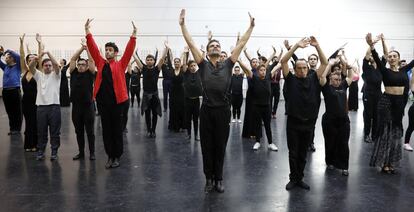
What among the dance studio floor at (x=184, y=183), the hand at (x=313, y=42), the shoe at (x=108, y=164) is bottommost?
the dance studio floor at (x=184, y=183)

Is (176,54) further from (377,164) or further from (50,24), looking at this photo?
(377,164)

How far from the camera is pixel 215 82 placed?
12.8 feet

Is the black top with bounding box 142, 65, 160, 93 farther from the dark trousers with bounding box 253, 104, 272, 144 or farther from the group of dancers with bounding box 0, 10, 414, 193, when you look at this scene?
the dark trousers with bounding box 253, 104, 272, 144

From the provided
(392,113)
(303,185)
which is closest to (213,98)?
(303,185)

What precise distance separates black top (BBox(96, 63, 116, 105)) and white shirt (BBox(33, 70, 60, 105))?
0.81 meters

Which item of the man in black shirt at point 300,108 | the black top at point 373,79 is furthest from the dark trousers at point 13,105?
the black top at point 373,79

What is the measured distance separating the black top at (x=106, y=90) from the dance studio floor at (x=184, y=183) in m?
0.97

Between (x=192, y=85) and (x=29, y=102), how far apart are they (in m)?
2.82

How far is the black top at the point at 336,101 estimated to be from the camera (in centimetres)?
475

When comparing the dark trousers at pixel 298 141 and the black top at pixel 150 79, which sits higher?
the black top at pixel 150 79

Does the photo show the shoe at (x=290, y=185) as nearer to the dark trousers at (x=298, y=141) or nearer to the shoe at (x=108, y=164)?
the dark trousers at (x=298, y=141)

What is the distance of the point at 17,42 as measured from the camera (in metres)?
14.1

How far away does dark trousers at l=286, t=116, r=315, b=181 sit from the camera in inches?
163

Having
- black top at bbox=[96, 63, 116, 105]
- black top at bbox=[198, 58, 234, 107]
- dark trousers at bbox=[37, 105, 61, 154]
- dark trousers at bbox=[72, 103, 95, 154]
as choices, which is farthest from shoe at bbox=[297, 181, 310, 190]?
dark trousers at bbox=[37, 105, 61, 154]
